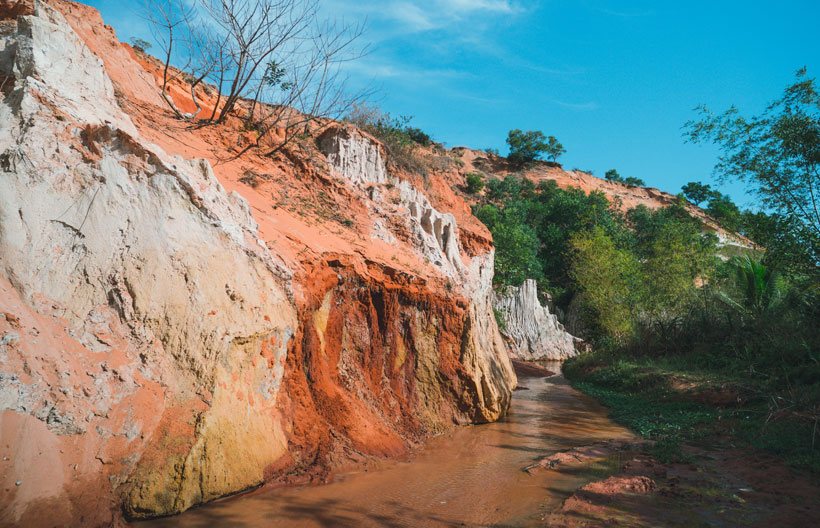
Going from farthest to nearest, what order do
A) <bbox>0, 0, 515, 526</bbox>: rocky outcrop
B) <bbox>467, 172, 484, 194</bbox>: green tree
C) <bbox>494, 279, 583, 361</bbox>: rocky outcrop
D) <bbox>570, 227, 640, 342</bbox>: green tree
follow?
<bbox>467, 172, 484, 194</bbox>: green tree, <bbox>494, 279, 583, 361</bbox>: rocky outcrop, <bbox>570, 227, 640, 342</bbox>: green tree, <bbox>0, 0, 515, 526</bbox>: rocky outcrop

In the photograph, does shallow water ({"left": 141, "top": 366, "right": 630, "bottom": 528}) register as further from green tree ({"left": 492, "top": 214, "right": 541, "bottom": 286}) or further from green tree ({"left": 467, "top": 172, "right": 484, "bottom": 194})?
green tree ({"left": 467, "top": 172, "right": 484, "bottom": 194})

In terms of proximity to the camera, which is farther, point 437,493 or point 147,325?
point 437,493

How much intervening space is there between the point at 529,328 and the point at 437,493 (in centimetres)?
1894

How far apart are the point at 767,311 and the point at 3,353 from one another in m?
16.1

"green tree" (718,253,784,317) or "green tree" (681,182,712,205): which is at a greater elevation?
"green tree" (681,182,712,205)

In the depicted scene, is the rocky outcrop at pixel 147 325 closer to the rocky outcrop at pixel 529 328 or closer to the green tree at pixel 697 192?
the rocky outcrop at pixel 529 328

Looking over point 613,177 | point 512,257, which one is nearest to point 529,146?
point 613,177

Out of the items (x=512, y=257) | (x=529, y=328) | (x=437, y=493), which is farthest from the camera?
(x=512, y=257)

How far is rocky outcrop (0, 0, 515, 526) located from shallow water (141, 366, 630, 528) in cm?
28

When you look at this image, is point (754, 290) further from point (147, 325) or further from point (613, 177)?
point (613, 177)

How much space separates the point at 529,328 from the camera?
74.8 ft

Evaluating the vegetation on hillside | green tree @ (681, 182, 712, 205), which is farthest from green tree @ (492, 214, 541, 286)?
green tree @ (681, 182, 712, 205)

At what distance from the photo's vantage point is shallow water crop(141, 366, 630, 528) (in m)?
3.87

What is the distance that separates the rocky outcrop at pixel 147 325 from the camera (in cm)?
338
